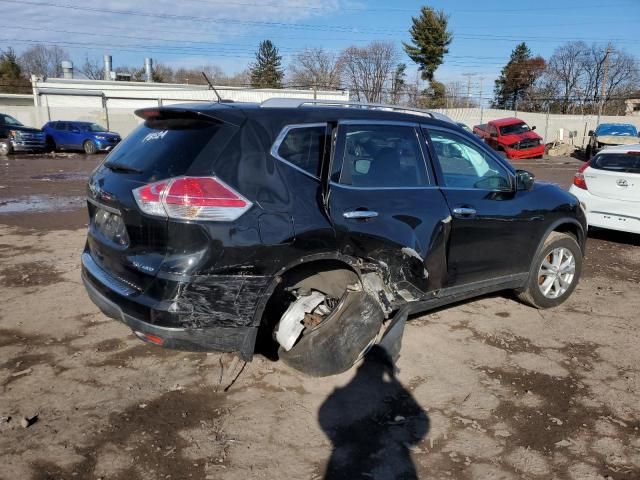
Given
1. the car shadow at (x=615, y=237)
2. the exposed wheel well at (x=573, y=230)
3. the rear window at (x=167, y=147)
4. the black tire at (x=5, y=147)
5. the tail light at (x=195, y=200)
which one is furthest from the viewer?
the black tire at (x=5, y=147)

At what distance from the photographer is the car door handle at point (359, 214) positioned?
11.0 ft

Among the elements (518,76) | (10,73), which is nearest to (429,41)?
(518,76)

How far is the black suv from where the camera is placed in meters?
2.91

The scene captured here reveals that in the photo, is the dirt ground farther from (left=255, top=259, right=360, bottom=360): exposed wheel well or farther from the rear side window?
the rear side window

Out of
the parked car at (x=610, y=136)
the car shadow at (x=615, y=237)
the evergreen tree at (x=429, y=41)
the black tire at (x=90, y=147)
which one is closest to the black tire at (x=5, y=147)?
the black tire at (x=90, y=147)

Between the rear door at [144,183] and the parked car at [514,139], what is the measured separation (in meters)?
23.4

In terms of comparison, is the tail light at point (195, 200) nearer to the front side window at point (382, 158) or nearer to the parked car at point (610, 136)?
the front side window at point (382, 158)

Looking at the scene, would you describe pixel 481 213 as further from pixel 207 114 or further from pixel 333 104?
pixel 207 114

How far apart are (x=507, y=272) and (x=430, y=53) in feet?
182

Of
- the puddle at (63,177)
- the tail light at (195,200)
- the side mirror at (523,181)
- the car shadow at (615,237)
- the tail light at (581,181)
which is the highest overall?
the tail light at (195,200)

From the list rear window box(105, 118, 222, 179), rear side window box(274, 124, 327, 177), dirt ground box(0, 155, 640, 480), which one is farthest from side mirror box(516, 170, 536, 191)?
rear window box(105, 118, 222, 179)

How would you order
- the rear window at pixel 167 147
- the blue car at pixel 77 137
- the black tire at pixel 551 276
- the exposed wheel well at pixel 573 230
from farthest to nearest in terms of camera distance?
the blue car at pixel 77 137
the exposed wheel well at pixel 573 230
the black tire at pixel 551 276
the rear window at pixel 167 147

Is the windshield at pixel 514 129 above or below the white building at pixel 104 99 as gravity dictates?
below

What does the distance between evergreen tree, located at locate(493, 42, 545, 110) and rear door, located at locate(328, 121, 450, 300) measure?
200ft
